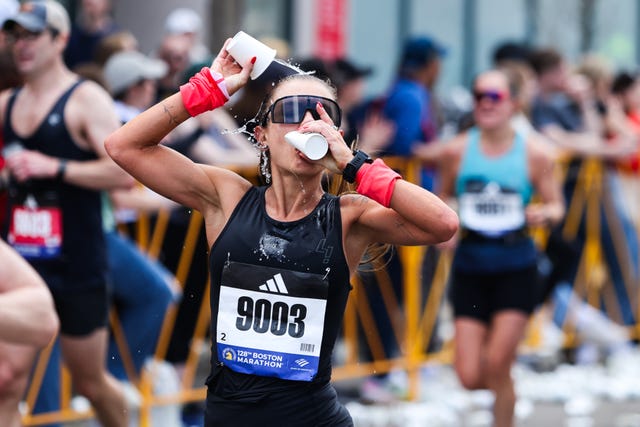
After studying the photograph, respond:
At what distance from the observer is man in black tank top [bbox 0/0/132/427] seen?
5.86 m

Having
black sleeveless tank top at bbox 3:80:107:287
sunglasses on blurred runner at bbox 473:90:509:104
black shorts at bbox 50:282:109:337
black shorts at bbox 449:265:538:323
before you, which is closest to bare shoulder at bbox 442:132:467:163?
sunglasses on blurred runner at bbox 473:90:509:104

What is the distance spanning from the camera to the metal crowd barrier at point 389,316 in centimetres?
721

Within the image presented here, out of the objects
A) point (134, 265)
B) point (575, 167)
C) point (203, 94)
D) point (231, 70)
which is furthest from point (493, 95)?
point (203, 94)

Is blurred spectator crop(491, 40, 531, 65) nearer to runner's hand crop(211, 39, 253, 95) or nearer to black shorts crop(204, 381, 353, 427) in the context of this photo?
runner's hand crop(211, 39, 253, 95)

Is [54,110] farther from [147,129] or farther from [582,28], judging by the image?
[582,28]

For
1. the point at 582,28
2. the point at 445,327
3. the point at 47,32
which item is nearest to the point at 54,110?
the point at 47,32

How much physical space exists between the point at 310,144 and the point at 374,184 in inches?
9.6

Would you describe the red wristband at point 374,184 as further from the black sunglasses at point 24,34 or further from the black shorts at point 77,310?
the black sunglasses at point 24,34

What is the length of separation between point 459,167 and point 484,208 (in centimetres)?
36

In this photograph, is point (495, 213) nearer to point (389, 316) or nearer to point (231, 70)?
point (389, 316)

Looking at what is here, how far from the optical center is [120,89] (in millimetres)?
7219

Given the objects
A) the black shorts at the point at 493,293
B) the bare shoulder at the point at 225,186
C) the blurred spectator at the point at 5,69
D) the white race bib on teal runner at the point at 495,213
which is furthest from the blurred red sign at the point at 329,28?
the bare shoulder at the point at 225,186

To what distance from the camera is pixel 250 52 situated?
3.89m

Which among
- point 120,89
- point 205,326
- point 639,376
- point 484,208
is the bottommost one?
point 639,376
